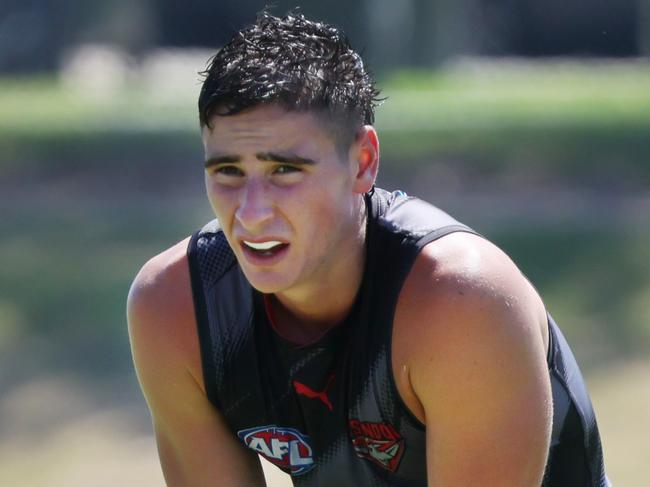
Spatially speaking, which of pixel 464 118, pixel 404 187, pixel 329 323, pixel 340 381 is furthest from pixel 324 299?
pixel 464 118

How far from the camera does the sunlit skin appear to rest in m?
2.81

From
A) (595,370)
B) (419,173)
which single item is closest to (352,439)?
(595,370)

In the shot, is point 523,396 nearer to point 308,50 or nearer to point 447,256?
point 447,256

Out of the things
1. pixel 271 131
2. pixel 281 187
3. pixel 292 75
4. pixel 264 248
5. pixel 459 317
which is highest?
pixel 292 75

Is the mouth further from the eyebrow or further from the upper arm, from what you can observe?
the upper arm

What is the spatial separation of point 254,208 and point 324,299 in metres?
0.37

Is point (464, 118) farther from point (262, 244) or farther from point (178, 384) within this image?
point (262, 244)

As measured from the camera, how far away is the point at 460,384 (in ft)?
9.24

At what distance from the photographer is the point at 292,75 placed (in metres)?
2.87

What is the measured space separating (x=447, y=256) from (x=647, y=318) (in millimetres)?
4847

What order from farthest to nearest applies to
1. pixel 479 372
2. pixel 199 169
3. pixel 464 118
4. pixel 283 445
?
pixel 464 118 < pixel 199 169 < pixel 283 445 < pixel 479 372

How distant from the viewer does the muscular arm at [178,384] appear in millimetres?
3145

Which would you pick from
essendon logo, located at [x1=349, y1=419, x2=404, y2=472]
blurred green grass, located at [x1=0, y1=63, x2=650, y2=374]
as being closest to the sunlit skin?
essendon logo, located at [x1=349, y1=419, x2=404, y2=472]

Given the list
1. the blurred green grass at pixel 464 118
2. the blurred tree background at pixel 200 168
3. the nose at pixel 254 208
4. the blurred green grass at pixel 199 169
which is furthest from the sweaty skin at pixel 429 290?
the blurred green grass at pixel 464 118
